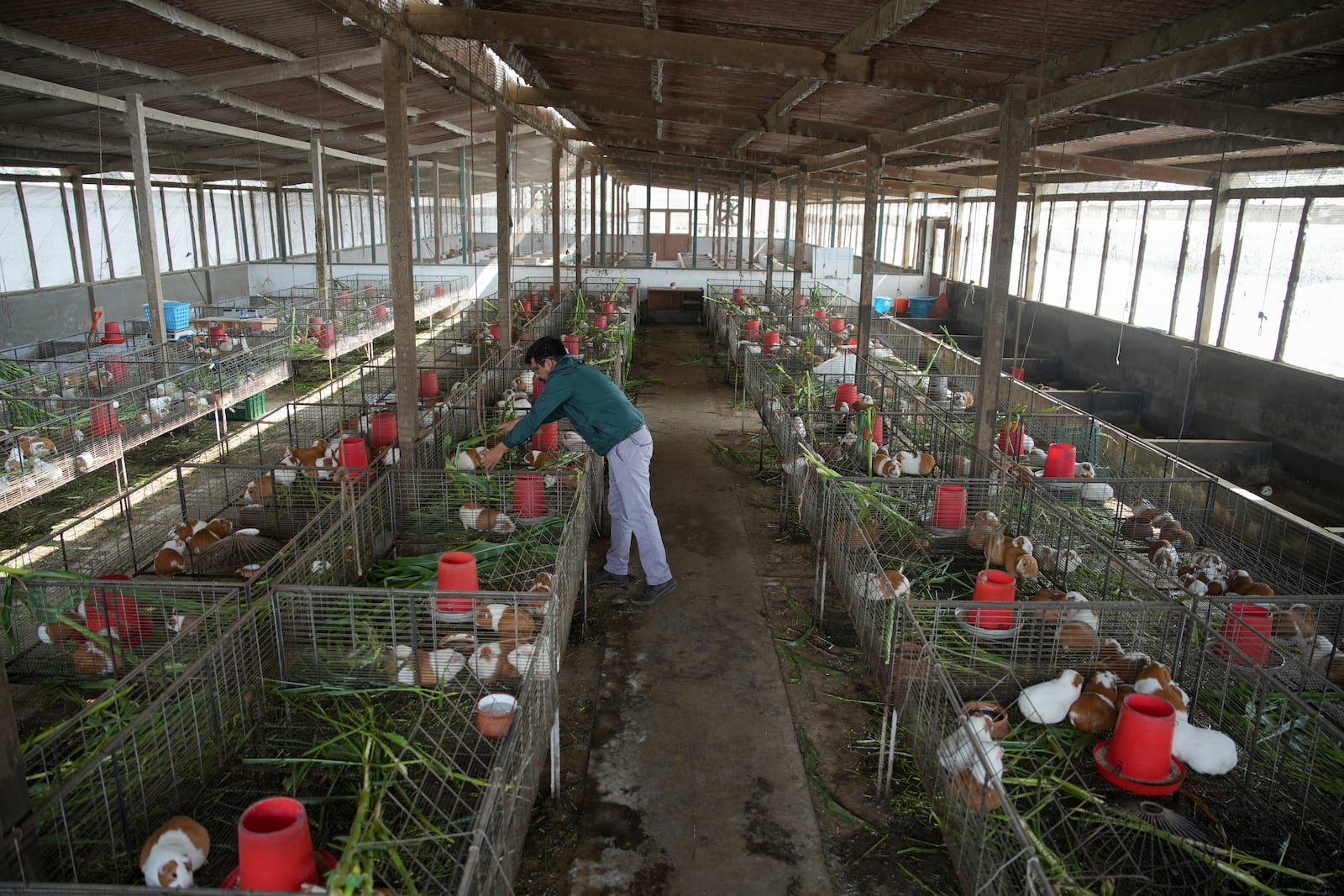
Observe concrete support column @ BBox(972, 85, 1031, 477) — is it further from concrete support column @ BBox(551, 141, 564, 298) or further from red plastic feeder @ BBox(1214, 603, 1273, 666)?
concrete support column @ BBox(551, 141, 564, 298)

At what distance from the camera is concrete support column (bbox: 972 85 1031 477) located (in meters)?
7.35

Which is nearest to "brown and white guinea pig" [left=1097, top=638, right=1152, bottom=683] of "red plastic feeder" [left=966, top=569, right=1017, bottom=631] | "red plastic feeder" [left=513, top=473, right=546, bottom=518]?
"red plastic feeder" [left=966, top=569, right=1017, bottom=631]

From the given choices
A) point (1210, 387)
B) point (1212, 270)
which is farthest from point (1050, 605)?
point (1212, 270)

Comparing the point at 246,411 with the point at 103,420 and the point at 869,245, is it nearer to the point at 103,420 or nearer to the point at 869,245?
the point at 103,420

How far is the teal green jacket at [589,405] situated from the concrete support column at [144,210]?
8155 millimetres

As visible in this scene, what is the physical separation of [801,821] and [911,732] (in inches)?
34.3

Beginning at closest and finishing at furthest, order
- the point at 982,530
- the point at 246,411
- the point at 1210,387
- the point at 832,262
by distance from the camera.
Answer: the point at 982,530 < the point at 1210,387 < the point at 246,411 < the point at 832,262

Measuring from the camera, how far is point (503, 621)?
4188 millimetres

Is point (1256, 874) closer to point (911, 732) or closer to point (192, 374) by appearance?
point (911, 732)

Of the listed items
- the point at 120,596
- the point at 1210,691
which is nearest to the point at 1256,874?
the point at 1210,691

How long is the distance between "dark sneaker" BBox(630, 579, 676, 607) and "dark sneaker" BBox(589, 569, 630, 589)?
0.96 feet

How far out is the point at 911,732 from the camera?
4.07 metres

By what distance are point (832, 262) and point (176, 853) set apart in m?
22.9

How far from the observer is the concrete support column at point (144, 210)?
11617mm
